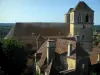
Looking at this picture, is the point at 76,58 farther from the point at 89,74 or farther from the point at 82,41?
the point at 82,41

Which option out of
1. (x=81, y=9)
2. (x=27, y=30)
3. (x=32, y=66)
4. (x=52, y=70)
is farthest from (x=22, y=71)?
(x=81, y=9)

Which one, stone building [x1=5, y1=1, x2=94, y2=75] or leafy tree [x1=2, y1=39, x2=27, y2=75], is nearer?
leafy tree [x1=2, y1=39, x2=27, y2=75]

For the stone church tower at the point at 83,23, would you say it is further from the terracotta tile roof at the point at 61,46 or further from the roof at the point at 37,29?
the terracotta tile roof at the point at 61,46

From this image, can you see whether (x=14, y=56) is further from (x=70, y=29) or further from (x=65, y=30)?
(x=70, y=29)

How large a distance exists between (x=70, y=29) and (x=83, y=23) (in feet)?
6.37

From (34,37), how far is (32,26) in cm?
186

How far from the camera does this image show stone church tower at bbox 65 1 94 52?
29656 mm

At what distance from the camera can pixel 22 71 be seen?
23.2 metres

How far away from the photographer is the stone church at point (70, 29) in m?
29.7

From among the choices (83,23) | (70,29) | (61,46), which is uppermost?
(83,23)

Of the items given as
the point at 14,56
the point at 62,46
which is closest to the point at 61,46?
the point at 62,46

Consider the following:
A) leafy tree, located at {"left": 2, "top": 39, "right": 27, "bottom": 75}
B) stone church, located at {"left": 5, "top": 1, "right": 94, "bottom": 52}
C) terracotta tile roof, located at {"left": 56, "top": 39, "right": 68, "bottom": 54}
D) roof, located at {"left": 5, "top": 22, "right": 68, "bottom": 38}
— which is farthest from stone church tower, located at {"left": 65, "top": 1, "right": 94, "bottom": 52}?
leafy tree, located at {"left": 2, "top": 39, "right": 27, "bottom": 75}

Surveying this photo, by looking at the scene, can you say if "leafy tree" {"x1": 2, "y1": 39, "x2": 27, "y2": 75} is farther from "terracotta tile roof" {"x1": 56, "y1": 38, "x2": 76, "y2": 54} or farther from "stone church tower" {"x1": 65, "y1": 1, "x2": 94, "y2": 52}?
"stone church tower" {"x1": 65, "y1": 1, "x2": 94, "y2": 52}

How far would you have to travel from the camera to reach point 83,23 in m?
29.8
